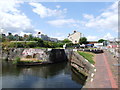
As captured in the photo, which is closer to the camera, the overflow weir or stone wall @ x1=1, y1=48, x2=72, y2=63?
the overflow weir

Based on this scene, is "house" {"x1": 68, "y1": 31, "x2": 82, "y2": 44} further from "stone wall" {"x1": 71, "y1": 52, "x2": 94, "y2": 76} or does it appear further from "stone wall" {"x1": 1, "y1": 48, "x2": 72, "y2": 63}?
"stone wall" {"x1": 71, "y1": 52, "x2": 94, "y2": 76}

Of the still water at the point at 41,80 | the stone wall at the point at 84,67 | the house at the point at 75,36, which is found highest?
the house at the point at 75,36

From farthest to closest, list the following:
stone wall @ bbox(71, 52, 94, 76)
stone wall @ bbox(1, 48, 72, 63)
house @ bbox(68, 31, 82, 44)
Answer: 1. house @ bbox(68, 31, 82, 44)
2. stone wall @ bbox(1, 48, 72, 63)
3. stone wall @ bbox(71, 52, 94, 76)

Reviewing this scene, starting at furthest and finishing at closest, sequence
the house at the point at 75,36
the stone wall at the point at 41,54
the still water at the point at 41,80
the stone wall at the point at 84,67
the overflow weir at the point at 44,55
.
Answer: the house at the point at 75,36
the stone wall at the point at 41,54
the overflow weir at the point at 44,55
the stone wall at the point at 84,67
the still water at the point at 41,80

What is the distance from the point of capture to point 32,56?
30.0 m

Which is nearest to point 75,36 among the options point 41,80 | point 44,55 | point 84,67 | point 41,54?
point 44,55

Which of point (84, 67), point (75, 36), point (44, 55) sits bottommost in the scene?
point (84, 67)

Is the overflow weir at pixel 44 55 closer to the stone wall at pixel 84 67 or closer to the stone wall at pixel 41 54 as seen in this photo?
the stone wall at pixel 41 54

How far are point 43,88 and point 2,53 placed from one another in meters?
30.7

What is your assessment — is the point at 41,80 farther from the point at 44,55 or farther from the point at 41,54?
the point at 41,54

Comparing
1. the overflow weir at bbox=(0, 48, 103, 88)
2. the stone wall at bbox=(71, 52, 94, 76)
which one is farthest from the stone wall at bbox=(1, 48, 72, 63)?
the stone wall at bbox=(71, 52, 94, 76)

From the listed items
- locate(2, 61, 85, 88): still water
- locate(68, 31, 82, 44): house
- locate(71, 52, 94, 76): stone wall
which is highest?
locate(68, 31, 82, 44): house

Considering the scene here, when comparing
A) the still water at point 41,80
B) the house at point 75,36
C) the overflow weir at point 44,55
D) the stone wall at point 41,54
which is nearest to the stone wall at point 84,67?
the still water at point 41,80

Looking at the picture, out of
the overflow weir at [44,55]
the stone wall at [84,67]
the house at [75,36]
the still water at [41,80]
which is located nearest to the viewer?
the still water at [41,80]
